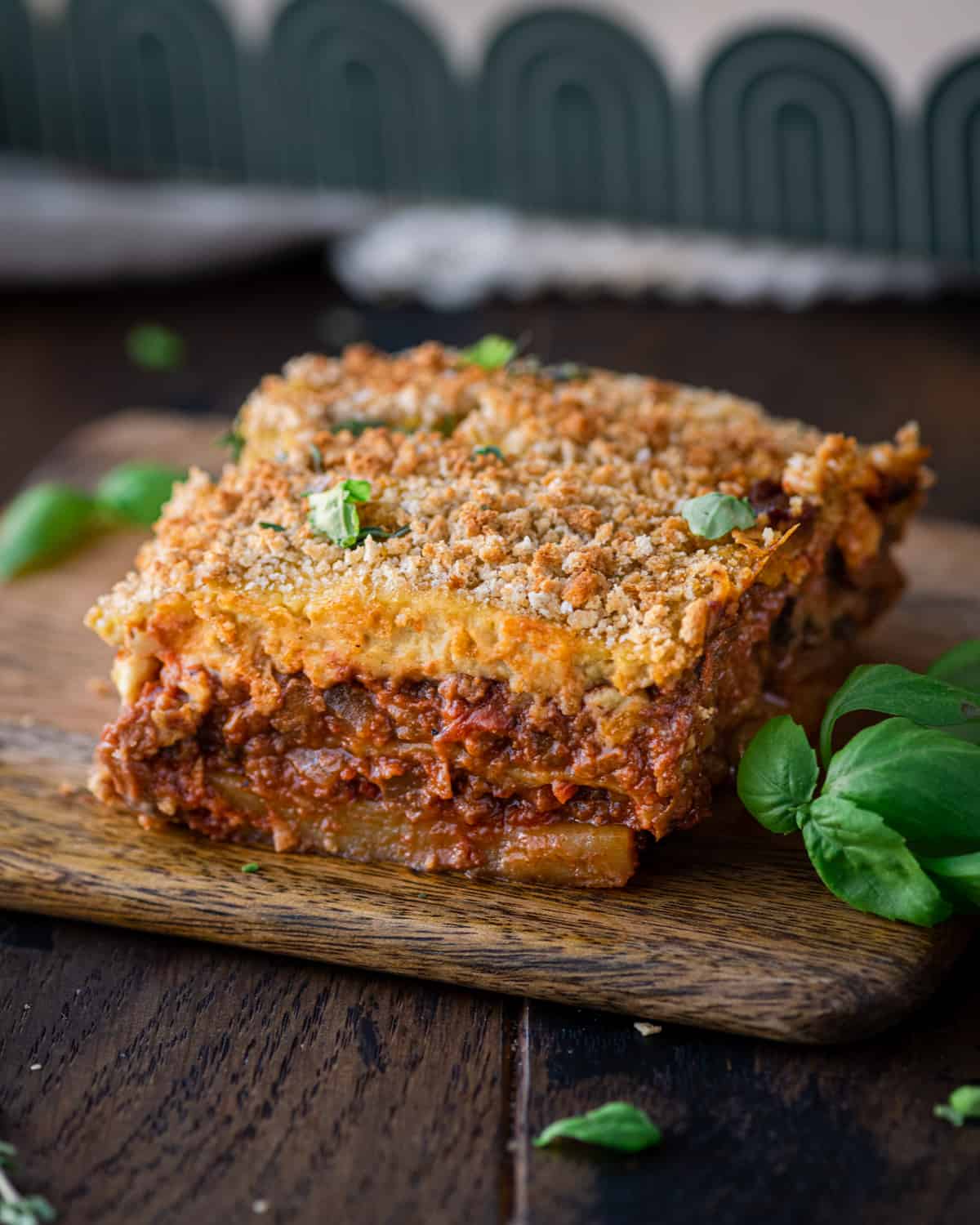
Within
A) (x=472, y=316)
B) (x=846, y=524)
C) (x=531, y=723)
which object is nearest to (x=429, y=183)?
(x=472, y=316)

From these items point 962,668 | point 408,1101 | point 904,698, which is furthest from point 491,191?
point 408,1101

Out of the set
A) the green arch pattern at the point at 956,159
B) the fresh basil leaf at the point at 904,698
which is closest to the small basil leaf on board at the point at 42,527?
the fresh basil leaf at the point at 904,698

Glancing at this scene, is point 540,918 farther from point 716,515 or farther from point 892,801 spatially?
point 716,515

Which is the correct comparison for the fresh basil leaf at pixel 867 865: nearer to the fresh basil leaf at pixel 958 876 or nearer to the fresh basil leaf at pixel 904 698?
the fresh basil leaf at pixel 958 876

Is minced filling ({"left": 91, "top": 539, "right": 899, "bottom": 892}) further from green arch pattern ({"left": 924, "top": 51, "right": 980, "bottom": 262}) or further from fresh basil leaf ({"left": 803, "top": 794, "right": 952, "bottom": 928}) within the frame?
green arch pattern ({"left": 924, "top": 51, "right": 980, "bottom": 262})

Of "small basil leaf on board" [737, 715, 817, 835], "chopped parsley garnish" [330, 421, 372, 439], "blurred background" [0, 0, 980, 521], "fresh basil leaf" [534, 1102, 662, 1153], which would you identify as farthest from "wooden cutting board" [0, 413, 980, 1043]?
"blurred background" [0, 0, 980, 521]

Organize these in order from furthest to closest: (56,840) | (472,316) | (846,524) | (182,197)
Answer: (182,197), (472,316), (846,524), (56,840)

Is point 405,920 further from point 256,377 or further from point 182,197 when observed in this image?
point 182,197
